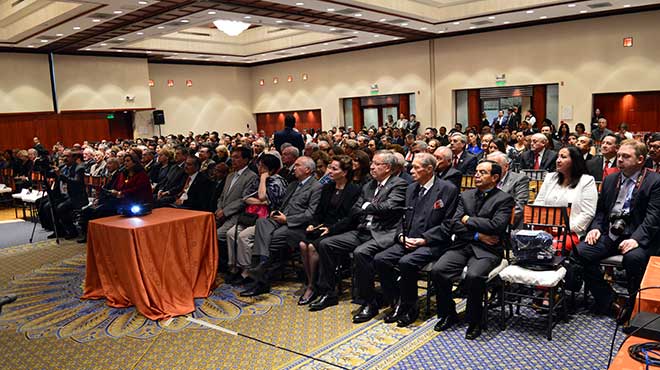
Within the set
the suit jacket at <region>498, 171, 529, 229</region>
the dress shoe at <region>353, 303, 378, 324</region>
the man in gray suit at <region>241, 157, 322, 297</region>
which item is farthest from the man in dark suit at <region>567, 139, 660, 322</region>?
the man in gray suit at <region>241, 157, 322, 297</region>

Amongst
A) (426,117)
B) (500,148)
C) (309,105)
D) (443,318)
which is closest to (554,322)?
(443,318)

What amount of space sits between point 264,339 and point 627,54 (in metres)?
12.7

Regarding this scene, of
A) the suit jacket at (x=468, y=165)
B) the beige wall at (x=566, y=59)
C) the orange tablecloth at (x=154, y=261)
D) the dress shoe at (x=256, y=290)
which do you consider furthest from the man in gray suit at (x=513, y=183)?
the beige wall at (x=566, y=59)

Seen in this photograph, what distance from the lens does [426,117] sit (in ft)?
55.3

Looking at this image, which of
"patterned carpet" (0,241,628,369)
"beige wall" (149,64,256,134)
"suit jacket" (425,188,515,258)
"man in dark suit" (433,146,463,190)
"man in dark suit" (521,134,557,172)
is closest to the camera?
"patterned carpet" (0,241,628,369)

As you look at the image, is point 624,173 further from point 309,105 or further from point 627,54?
point 309,105

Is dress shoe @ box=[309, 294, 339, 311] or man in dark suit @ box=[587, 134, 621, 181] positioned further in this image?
man in dark suit @ box=[587, 134, 621, 181]

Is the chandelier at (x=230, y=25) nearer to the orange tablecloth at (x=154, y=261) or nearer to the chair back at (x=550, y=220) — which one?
the orange tablecloth at (x=154, y=261)

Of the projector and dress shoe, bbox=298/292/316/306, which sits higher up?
the projector

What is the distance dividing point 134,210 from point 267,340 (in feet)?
6.52

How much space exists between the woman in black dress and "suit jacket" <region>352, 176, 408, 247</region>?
175 millimetres

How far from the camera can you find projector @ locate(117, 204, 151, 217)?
498 cm

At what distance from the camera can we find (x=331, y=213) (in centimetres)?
482

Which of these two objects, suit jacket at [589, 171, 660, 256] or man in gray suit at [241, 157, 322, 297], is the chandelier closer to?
man in gray suit at [241, 157, 322, 297]
